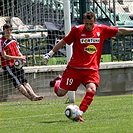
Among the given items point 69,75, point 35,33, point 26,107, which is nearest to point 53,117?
point 69,75

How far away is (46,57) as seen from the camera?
11406 millimetres

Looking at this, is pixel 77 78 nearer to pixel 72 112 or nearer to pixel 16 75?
pixel 72 112

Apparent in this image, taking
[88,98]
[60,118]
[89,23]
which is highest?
[89,23]

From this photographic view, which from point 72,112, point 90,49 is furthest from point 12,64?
point 72,112

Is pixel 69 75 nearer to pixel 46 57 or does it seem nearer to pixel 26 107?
pixel 46 57

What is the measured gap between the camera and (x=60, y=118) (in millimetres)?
11219

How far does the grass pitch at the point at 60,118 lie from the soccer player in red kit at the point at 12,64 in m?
0.52

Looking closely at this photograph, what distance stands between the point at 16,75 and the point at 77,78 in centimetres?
469

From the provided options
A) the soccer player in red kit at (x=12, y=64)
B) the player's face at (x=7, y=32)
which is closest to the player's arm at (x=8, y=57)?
the soccer player in red kit at (x=12, y=64)

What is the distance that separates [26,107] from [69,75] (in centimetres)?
292

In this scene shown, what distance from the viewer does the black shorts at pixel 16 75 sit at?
15.6 meters

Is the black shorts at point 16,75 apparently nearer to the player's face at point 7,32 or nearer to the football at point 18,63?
the football at point 18,63

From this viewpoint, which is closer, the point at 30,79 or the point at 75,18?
the point at 30,79

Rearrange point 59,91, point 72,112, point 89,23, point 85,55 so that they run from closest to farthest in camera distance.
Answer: point 72,112 < point 89,23 < point 85,55 < point 59,91
